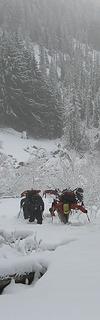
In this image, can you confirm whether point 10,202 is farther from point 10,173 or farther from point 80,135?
point 80,135

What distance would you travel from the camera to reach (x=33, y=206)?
10602 mm

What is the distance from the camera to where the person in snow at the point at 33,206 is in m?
10.5

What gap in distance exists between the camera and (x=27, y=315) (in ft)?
14.5

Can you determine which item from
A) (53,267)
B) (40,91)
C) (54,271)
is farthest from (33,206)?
(40,91)

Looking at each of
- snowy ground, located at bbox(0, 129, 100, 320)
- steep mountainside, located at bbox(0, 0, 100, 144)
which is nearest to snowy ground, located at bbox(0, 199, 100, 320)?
snowy ground, located at bbox(0, 129, 100, 320)

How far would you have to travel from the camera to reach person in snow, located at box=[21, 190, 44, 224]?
10.5 metres

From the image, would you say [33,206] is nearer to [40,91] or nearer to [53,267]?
[53,267]

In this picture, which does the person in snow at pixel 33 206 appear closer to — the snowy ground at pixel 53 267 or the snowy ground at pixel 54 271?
the snowy ground at pixel 53 267

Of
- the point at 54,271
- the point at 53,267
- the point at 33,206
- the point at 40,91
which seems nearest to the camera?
the point at 54,271

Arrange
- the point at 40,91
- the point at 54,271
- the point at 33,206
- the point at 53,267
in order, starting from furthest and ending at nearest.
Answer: the point at 40,91 < the point at 33,206 < the point at 53,267 < the point at 54,271

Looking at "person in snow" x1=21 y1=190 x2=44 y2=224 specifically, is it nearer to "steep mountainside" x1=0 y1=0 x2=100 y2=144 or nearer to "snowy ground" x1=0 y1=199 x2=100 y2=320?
"snowy ground" x1=0 y1=199 x2=100 y2=320

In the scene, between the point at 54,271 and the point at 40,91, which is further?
the point at 40,91

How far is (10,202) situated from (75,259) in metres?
9.25

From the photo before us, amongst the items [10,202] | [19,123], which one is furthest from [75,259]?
[19,123]
